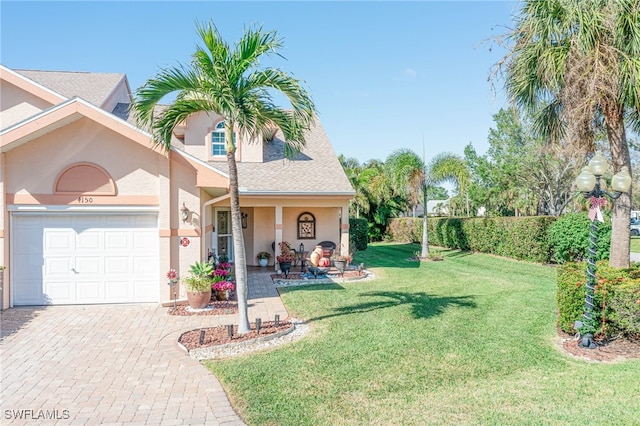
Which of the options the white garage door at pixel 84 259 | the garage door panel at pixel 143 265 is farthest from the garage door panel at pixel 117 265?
the garage door panel at pixel 143 265

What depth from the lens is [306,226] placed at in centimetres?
1780

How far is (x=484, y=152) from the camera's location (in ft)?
97.2

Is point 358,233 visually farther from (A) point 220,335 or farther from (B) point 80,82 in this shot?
(A) point 220,335

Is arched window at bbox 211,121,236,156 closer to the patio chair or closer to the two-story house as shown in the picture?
the two-story house

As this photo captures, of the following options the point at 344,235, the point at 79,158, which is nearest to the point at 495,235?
the point at 344,235

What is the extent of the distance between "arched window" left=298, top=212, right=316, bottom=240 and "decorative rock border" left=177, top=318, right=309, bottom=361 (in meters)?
9.21

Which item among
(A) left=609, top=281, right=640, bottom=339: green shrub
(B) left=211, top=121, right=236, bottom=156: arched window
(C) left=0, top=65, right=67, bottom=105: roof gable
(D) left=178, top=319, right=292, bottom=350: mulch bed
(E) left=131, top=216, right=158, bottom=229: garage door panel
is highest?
(C) left=0, top=65, right=67, bottom=105: roof gable

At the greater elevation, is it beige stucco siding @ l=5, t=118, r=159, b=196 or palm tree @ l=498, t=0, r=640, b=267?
palm tree @ l=498, t=0, r=640, b=267

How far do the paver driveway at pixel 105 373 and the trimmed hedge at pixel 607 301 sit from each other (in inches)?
271

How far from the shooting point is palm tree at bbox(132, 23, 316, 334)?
299 inches

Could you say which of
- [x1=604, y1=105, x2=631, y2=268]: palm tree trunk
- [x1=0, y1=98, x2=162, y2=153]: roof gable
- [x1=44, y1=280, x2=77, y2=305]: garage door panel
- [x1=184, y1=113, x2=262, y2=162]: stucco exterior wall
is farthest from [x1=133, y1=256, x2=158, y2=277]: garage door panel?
[x1=604, y1=105, x2=631, y2=268]: palm tree trunk

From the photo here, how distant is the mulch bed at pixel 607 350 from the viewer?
6961mm

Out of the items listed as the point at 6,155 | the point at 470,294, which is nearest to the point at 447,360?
the point at 470,294

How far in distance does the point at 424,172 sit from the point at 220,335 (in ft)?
54.7
